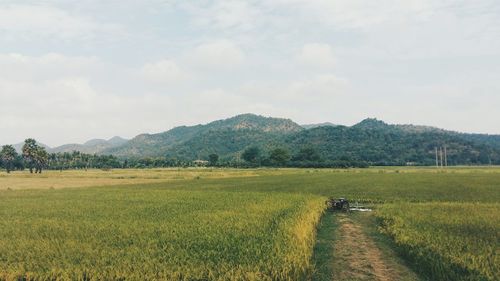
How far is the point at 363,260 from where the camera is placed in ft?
57.4

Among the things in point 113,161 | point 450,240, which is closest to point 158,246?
point 450,240

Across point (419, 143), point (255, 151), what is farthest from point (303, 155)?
point (419, 143)

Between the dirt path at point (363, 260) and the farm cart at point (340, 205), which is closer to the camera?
the dirt path at point (363, 260)

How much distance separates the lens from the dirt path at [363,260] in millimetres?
15211

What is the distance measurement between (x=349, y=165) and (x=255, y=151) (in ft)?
166

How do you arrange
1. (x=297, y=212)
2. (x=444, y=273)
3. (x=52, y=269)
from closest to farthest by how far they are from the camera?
1. (x=52, y=269)
2. (x=444, y=273)
3. (x=297, y=212)

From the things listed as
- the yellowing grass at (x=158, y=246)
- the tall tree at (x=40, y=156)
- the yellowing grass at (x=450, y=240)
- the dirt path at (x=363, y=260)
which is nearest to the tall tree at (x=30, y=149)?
the tall tree at (x=40, y=156)

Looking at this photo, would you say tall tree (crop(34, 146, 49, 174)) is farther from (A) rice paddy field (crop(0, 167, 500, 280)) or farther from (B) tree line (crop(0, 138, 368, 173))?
(A) rice paddy field (crop(0, 167, 500, 280))

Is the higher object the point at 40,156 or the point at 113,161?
the point at 40,156

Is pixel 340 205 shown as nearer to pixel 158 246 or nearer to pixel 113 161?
pixel 158 246

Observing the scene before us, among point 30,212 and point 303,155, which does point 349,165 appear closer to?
point 303,155

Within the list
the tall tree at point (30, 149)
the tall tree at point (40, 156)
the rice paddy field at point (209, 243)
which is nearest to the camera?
the rice paddy field at point (209, 243)

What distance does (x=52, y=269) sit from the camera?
1259cm

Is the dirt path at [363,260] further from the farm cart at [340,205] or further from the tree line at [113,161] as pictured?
the tree line at [113,161]
